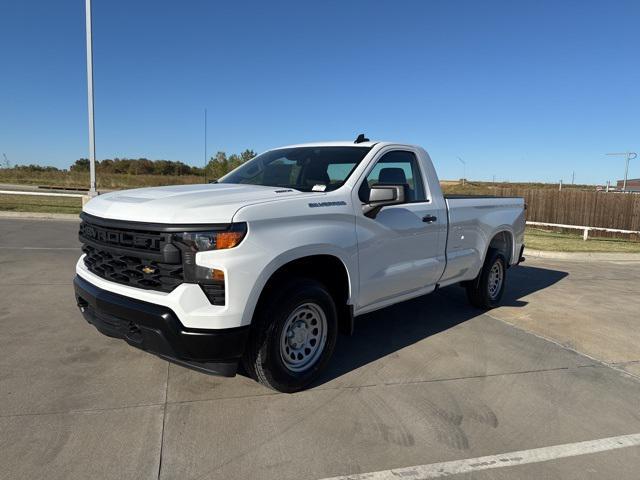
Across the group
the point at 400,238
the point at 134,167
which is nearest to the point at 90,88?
the point at 400,238

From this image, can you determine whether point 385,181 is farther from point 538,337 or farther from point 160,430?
point 160,430

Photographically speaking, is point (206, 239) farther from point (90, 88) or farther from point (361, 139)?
point (90, 88)

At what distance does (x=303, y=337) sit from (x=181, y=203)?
1.43 metres

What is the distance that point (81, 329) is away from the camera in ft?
16.3

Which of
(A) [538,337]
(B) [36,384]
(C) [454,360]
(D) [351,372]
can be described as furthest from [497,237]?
(B) [36,384]

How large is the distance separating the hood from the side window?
94 cm

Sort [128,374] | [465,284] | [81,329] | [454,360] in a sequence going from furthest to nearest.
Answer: [465,284] < [81,329] < [454,360] < [128,374]

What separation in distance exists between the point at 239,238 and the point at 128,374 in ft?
5.56

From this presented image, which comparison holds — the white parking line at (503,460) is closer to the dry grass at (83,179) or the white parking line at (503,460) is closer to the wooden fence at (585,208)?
the wooden fence at (585,208)

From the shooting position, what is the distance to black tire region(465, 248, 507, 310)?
642cm

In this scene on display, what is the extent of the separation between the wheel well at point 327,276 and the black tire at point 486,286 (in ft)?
9.22

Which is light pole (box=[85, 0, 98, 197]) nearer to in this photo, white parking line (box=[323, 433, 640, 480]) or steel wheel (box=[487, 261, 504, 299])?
steel wheel (box=[487, 261, 504, 299])

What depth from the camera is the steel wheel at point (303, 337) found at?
12.3 ft

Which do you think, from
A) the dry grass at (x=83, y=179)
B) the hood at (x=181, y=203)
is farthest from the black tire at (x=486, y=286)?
the dry grass at (x=83, y=179)
